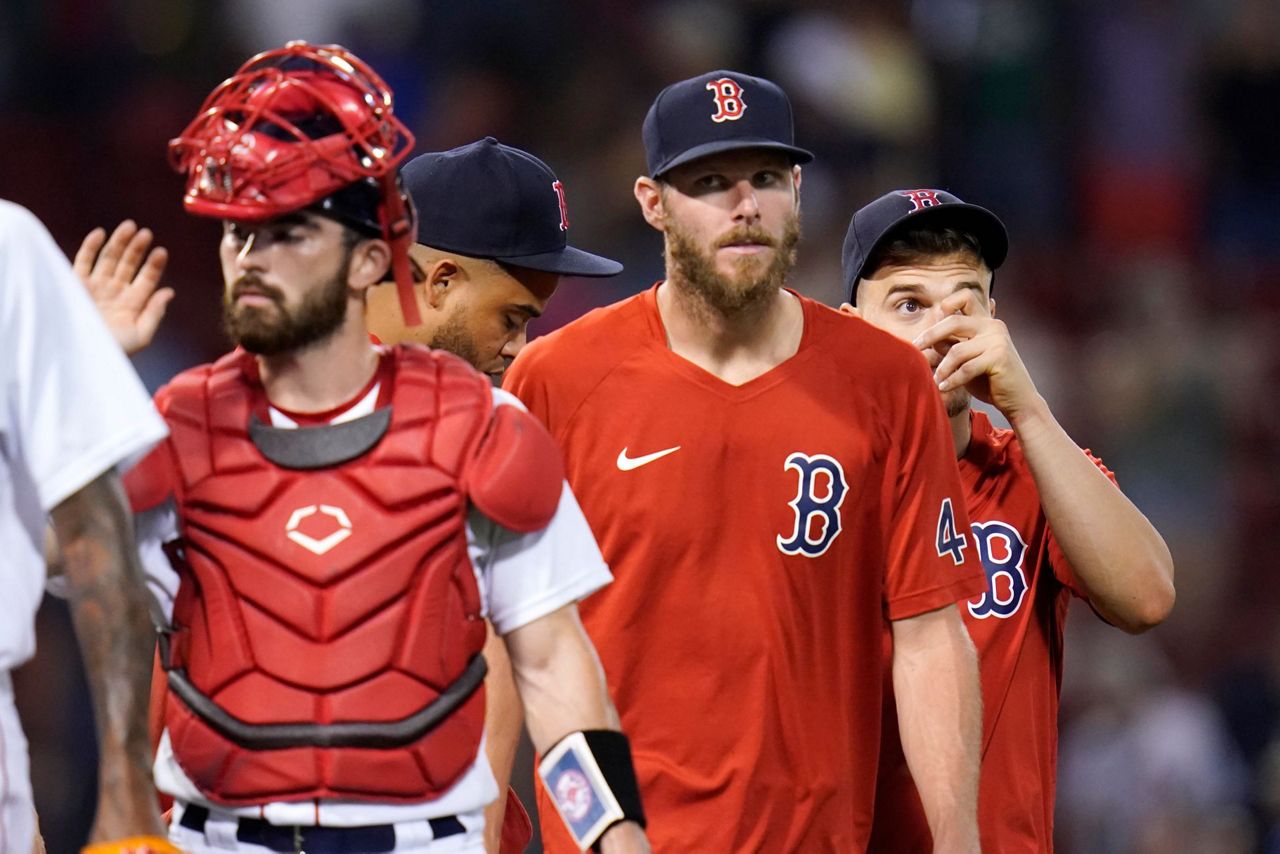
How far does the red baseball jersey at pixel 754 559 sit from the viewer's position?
398cm

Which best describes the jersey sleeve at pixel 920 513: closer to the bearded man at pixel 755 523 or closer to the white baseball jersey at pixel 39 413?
the bearded man at pixel 755 523

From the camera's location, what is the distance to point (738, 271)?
405cm

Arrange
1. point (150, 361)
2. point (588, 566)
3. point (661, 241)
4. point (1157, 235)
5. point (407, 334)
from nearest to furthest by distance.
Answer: point (588, 566) < point (407, 334) < point (150, 361) < point (661, 241) < point (1157, 235)

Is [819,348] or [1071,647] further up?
[819,348]

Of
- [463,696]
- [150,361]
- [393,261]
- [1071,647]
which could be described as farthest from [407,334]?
[1071,647]

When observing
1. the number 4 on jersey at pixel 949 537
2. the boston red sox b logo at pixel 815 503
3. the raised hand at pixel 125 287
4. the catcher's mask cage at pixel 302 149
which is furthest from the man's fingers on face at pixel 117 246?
the number 4 on jersey at pixel 949 537

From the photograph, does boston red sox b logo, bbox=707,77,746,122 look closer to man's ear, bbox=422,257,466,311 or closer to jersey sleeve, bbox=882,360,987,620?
jersey sleeve, bbox=882,360,987,620

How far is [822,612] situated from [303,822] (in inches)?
51.4

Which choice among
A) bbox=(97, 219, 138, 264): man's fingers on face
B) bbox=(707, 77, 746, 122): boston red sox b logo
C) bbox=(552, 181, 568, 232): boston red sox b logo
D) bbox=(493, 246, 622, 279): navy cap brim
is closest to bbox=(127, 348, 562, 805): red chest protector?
bbox=(97, 219, 138, 264): man's fingers on face

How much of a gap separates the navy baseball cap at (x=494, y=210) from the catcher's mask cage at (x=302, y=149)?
1.29 metres

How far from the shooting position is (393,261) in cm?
330

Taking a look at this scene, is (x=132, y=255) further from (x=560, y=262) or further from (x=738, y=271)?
(x=560, y=262)

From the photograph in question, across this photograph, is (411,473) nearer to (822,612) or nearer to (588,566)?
(588,566)

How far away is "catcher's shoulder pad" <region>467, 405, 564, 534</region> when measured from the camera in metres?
3.11
